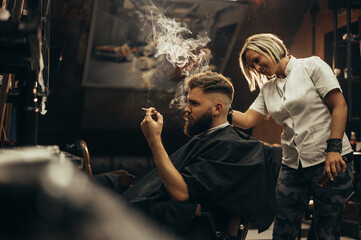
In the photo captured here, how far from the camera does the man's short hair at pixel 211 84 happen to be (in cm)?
181

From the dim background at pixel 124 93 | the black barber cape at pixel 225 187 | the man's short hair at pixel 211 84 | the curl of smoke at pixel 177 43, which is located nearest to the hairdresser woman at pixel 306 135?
the man's short hair at pixel 211 84

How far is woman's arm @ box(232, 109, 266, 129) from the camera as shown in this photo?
2215mm

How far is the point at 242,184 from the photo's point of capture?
1.57 metres

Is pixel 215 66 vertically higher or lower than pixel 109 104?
higher

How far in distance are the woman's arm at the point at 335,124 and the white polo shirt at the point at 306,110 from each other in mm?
37

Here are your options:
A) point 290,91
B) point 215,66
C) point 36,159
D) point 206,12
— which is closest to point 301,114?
point 290,91

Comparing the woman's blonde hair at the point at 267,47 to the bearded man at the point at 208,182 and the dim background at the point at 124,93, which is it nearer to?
the bearded man at the point at 208,182

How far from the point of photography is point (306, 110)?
1.99 m

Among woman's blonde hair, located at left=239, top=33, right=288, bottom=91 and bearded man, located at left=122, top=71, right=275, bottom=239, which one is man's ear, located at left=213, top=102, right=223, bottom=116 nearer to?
bearded man, located at left=122, top=71, right=275, bottom=239

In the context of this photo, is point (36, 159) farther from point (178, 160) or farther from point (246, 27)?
point (246, 27)

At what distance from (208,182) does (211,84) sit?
50 cm

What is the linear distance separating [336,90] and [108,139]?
3.74 m

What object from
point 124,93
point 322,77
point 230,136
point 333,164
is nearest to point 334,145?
point 333,164

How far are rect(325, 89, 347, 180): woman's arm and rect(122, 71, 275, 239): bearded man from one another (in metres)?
0.35
